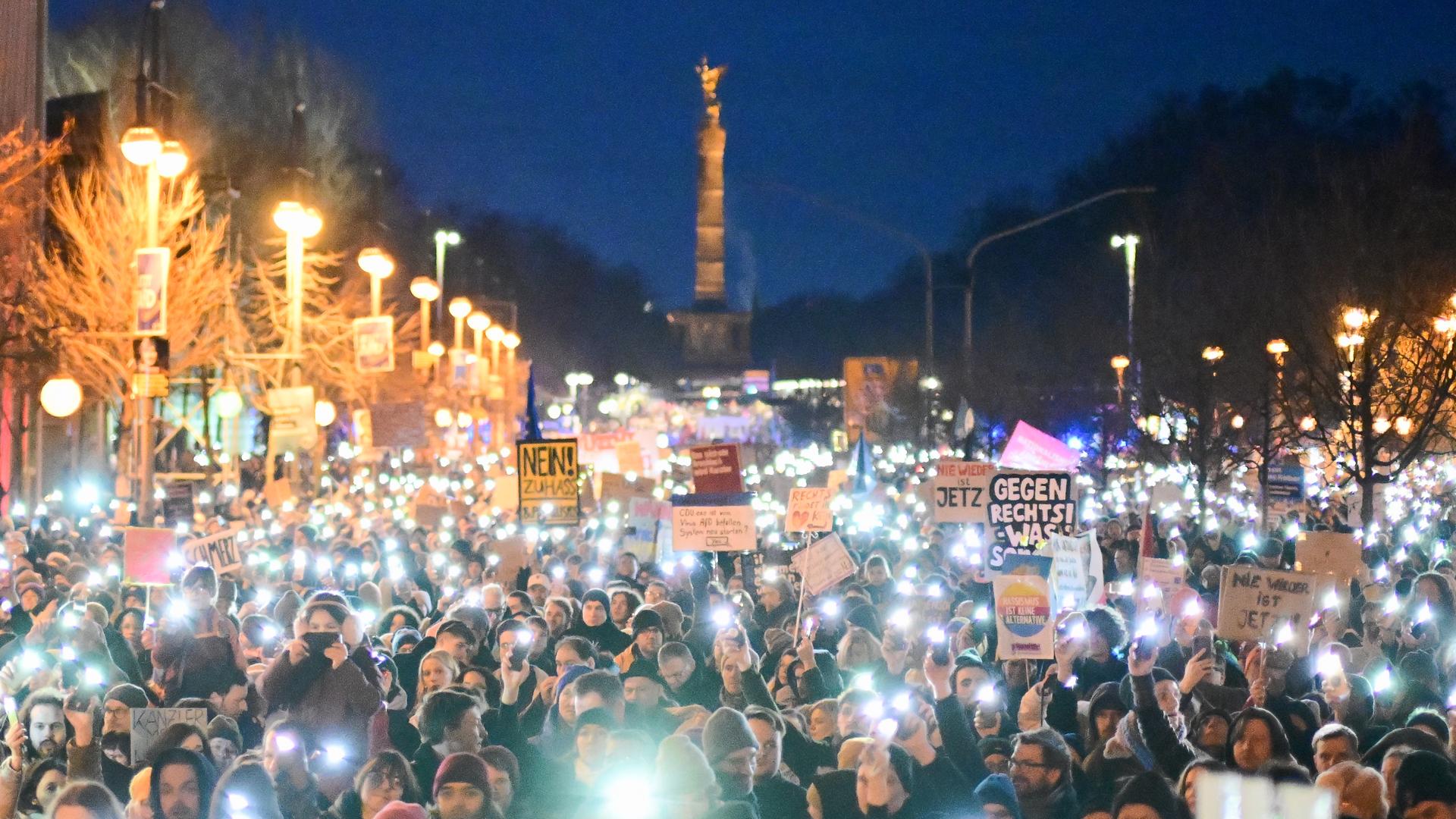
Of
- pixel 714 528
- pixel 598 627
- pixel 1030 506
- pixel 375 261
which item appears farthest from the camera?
pixel 375 261

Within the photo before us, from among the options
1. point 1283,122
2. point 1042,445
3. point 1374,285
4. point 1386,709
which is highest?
point 1283,122

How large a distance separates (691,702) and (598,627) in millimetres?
2095

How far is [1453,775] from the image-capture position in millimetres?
6863

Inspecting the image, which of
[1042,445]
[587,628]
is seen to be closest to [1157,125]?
[1042,445]

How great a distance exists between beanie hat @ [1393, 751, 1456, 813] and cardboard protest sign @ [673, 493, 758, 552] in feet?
31.2

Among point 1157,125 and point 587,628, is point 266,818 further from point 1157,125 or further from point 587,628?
point 1157,125

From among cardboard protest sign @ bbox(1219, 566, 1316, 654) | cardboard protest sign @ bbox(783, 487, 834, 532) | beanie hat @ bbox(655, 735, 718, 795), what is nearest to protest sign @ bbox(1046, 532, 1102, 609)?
cardboard protest sign @ bbox(1219, 566, 1316, 654)

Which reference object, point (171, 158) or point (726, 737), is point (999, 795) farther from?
point (171, 158)

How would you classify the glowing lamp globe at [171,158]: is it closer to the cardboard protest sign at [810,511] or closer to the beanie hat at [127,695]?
the cardboard protest sign at [810,511]

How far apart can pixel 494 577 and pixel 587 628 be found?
486cm

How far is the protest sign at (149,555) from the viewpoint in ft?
46.2

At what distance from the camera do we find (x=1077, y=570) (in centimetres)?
1337

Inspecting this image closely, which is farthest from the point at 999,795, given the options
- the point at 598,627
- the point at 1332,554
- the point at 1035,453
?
the point at 1035,453

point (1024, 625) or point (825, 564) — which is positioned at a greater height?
point (825, 564)
